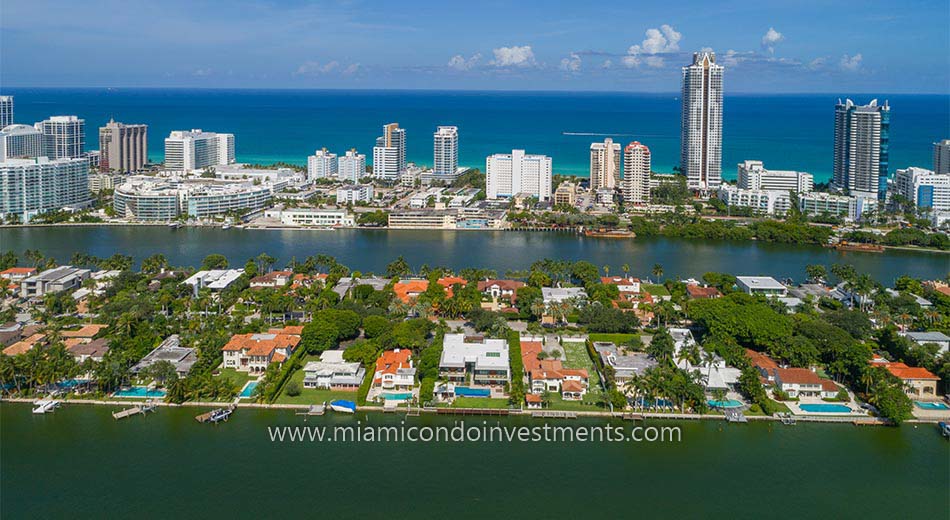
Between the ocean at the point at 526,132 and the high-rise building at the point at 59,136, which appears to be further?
the ocean at the point at 526,132

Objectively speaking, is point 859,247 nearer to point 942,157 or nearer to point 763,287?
point 763,287

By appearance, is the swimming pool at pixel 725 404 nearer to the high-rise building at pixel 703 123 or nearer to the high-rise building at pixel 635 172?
the high-rise building at pixel 635 172

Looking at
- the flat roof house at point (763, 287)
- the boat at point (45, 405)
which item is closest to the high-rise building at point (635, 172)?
the flat roof house at point (763, 287)

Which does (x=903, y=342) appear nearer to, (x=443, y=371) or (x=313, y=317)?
(x=443, y=371)

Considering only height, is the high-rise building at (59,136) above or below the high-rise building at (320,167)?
above

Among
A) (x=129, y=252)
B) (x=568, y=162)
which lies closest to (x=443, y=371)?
(x=129, y=252)
